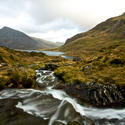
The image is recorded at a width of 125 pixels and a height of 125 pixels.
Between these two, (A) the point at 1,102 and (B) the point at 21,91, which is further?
(B) the point at 21,91

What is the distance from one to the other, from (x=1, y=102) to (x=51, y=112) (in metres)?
8.18

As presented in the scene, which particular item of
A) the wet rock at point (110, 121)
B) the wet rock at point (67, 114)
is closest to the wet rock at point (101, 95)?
the wet rock at point (110, 121)

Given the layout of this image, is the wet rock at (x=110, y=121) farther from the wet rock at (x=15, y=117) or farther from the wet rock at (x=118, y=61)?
the wet rock at (x=118, y=61)

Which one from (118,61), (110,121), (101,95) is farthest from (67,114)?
(118,61)

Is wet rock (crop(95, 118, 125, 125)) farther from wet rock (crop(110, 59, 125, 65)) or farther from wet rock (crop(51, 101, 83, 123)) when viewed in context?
wet rock (crop(110, 59, 125, 65))

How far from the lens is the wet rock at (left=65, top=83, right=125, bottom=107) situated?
17.3 metres

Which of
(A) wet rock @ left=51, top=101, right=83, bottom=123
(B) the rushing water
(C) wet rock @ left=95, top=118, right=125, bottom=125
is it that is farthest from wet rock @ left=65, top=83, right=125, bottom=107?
(A) wet rock @ left=51, top=101, right=83, bottom=123

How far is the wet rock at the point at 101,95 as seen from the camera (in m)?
17.3

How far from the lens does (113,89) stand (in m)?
→ 18.3

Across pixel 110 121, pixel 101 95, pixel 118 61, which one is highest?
pixel 118 61

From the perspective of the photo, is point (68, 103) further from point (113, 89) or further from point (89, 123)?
point (113, 89)

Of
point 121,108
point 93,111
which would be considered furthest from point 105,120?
point 121,108

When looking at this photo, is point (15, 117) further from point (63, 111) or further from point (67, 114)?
point (67, 114)

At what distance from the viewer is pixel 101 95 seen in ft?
58.2
